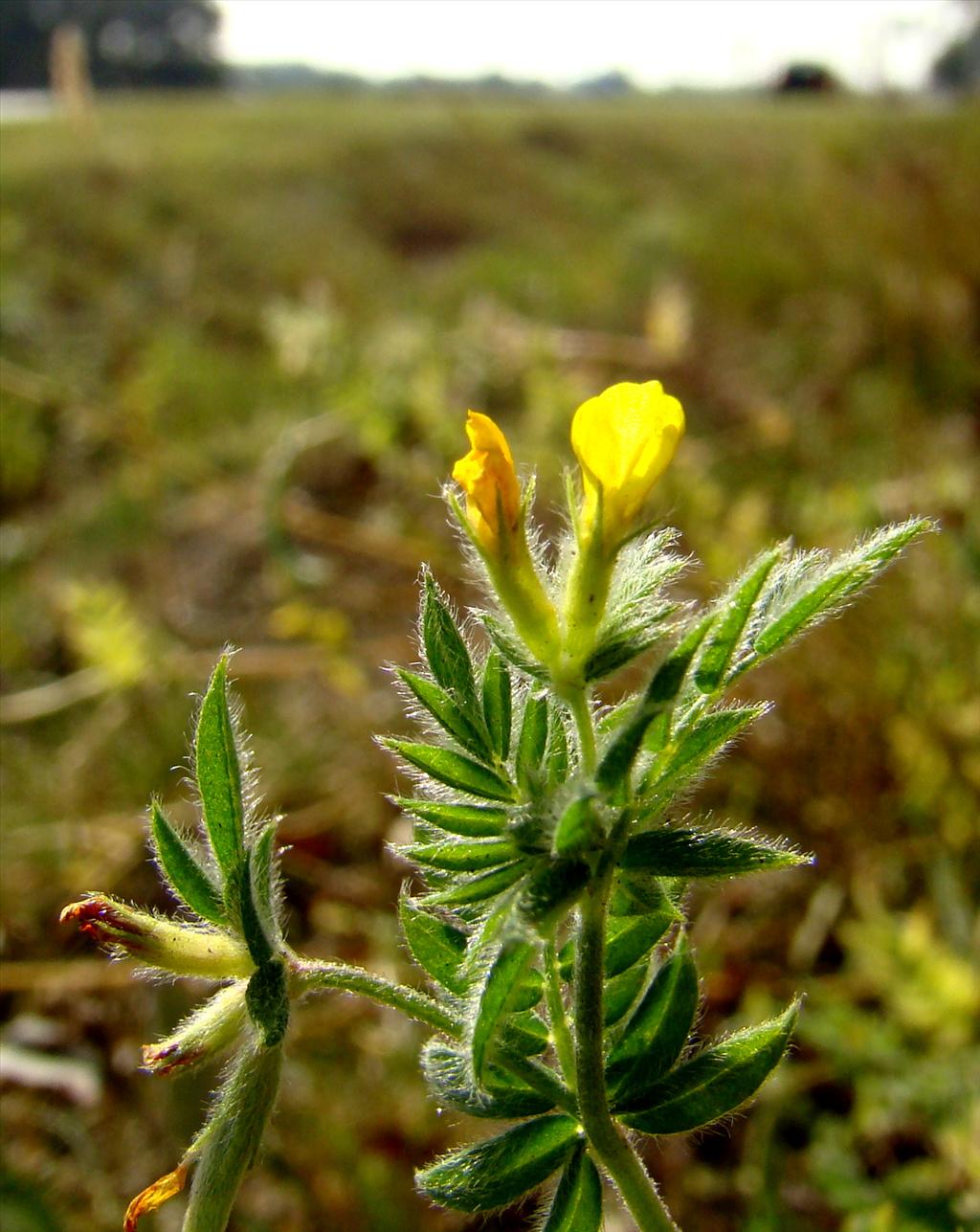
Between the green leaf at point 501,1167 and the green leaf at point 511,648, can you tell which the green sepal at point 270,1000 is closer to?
the green leaf at point 501,1167

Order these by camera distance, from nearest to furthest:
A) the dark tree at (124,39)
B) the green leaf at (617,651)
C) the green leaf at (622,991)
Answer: the green leaf at (617,651), the green leaf at (622,991), the dark tree at (124,39)

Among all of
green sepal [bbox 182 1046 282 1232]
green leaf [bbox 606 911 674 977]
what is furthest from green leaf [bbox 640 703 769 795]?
green sepal [bbox 182 1046 282 1232]

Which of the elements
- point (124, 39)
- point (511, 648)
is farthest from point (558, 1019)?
point (124, 39)

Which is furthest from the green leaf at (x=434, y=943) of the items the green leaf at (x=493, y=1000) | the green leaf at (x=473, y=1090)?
the green leaf at (x=493, y=1000)

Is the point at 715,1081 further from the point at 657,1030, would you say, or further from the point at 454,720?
the point at 454,720

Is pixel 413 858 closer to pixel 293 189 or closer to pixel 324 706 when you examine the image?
pixel 324 706
